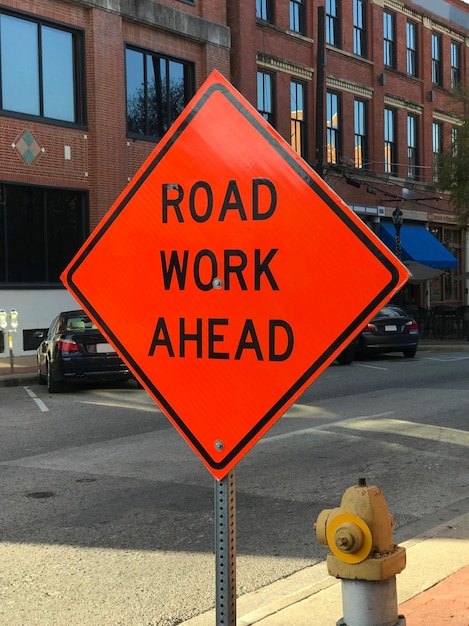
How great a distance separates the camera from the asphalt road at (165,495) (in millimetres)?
4812

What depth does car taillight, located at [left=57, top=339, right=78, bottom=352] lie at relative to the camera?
13.8 m

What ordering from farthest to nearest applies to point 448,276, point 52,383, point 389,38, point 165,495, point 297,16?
point 448,276
point 389,38
point 297,16
point 52,383
point 165,495

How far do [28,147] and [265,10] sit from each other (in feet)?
36.7

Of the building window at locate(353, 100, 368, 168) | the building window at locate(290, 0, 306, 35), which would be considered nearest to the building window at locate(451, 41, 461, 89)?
the building window at locate(353, 100, 368, 168)

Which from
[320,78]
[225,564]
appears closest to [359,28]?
[320,78]

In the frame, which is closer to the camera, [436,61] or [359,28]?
Answer: [359,28]

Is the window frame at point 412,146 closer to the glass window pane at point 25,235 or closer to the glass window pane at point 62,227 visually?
the glass window pane at point 62,227

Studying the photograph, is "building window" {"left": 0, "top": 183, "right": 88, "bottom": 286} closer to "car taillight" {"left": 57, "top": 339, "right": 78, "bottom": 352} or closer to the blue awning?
"car taillight" {"left": 57, "top": 339, "right": 78, "bottom": 352}

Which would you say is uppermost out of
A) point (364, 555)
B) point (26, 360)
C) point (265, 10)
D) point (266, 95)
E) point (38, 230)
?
point (265, 10)

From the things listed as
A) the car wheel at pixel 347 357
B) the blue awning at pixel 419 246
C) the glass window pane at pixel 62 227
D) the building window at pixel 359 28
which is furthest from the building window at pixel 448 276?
the glass window pane at pixel 62 227

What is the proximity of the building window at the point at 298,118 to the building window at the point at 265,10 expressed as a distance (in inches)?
91.7

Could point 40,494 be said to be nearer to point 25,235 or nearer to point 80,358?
point 80,358

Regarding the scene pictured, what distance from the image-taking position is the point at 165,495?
684 cm

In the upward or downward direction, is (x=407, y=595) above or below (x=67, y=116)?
below
